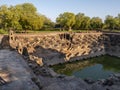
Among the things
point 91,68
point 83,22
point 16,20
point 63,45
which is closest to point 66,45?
point 63,45

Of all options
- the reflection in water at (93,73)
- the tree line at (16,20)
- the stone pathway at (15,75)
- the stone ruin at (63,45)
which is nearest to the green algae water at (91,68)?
the reflection in water at (93,73)

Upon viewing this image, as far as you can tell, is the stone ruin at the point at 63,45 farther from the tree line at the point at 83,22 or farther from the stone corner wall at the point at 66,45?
the tree line at the point at 83,22

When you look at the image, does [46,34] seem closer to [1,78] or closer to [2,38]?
[2,38]

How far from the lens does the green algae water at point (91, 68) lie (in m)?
42.4

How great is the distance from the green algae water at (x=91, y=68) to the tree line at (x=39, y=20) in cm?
2055

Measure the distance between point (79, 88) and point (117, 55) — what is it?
4173cm

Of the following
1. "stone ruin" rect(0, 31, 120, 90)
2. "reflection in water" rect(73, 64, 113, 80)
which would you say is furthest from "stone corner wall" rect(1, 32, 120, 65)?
"reflection in water" rect(73, 64, 113, 80)

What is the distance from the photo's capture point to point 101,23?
9188 cm

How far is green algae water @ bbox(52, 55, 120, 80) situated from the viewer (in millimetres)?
42391

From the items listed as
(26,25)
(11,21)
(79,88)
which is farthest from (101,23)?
(79,88)

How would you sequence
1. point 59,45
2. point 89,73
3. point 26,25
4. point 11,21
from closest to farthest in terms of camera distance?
point 89,73, point 59,45, point 11,21, point 26,25

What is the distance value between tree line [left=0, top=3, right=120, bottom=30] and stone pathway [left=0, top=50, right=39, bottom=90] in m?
31.8

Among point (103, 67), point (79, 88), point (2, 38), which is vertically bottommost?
point (103, 67)

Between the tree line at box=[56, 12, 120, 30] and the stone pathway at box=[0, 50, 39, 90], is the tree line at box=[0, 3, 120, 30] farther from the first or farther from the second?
the stone pathway at box=[0, 50, 39, 90]
